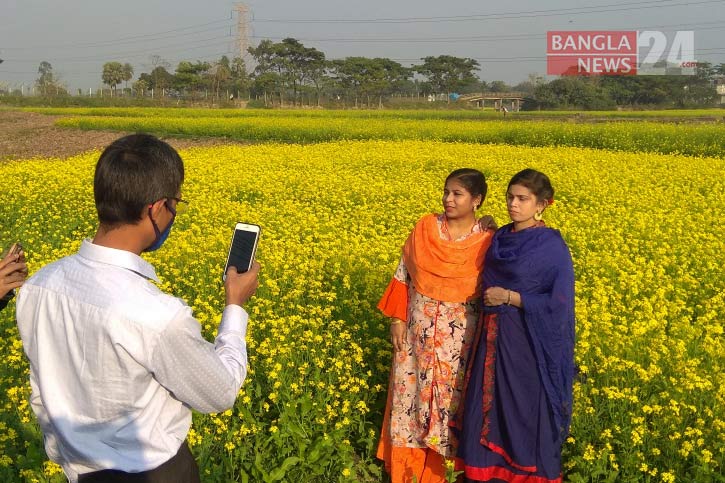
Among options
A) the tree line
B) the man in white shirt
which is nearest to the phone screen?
the man in white shirt

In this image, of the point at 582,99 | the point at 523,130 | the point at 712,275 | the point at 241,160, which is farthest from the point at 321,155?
the point at 582,99

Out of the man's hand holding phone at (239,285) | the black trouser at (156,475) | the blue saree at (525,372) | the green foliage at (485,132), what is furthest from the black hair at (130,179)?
the green foliage at (485,132)

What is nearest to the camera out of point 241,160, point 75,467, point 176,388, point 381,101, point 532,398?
point 176,388

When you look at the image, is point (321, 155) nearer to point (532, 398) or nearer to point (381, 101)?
point (532, 398)

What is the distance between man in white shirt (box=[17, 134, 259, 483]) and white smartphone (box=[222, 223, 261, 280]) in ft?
0.74

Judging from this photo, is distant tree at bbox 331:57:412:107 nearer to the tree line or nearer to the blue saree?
the tree line

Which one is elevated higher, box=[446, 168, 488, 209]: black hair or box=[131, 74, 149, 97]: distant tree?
box=[131, 74, 149, 97]: distant tree

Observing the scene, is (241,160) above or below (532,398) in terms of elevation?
above

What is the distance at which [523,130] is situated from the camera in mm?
19922

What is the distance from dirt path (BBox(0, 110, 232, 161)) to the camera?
20.7m

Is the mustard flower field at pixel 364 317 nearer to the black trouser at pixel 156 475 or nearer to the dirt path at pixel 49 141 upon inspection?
the black trouser at pixel 156 475

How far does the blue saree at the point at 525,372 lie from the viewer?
2.83 m

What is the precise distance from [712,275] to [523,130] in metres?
15.2

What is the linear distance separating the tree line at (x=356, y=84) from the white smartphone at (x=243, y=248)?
58237 millimetres
